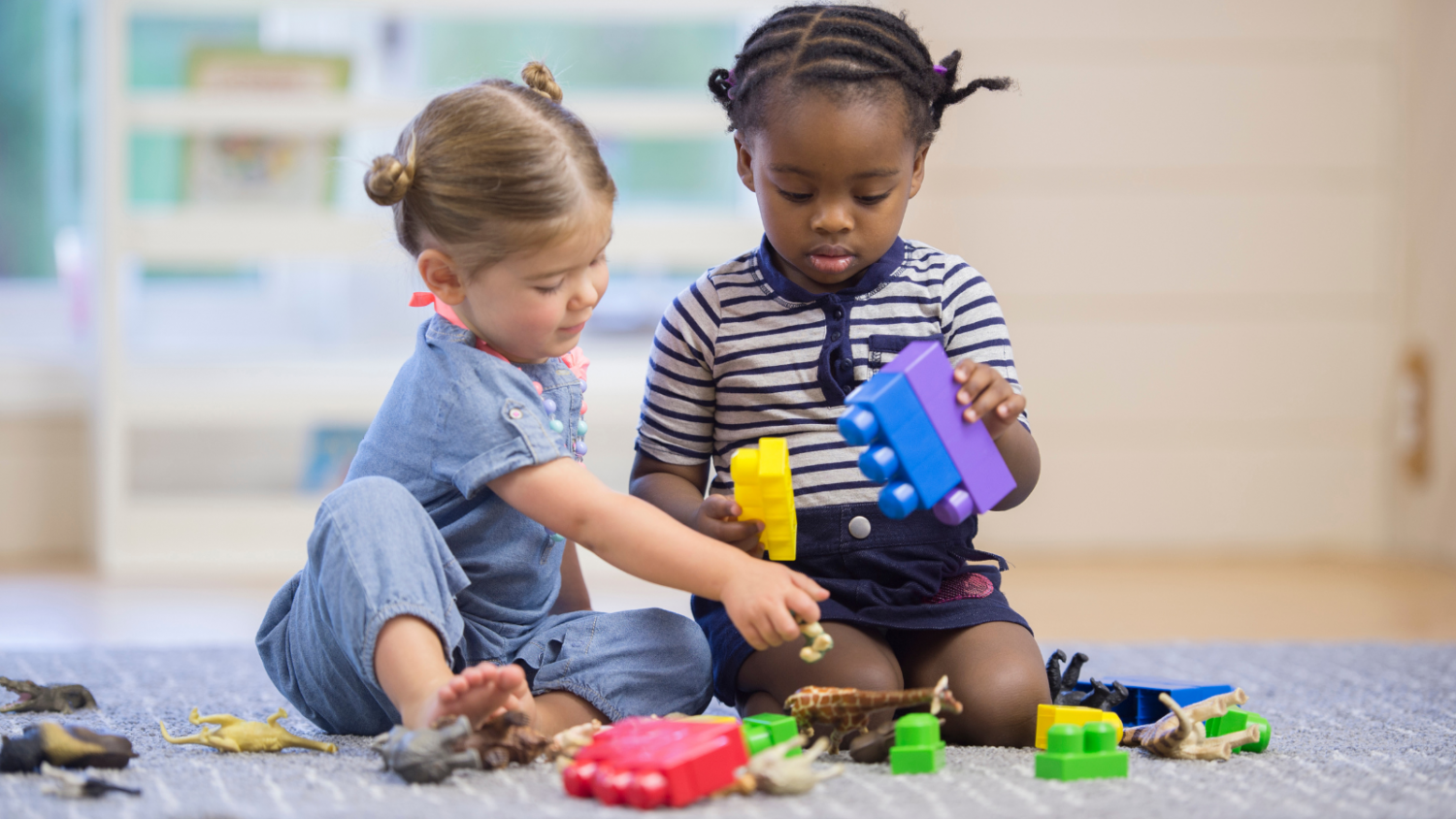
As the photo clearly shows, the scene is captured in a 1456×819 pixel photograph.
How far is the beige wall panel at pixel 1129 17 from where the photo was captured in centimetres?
229

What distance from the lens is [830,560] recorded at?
1021 millimetres

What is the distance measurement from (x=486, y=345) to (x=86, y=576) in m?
1.40

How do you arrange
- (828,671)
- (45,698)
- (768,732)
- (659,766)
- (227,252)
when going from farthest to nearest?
(227,252) < (45,698) < (828,671) < (768,732) < (659,766)

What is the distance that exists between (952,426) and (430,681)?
1.19 feet

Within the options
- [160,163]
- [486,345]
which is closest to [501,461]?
[486,345]

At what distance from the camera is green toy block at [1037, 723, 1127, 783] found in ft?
2.66

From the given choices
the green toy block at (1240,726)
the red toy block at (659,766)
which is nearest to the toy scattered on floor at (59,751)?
the red toy block at (659,766)

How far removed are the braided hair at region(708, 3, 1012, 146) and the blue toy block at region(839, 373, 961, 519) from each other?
273mm

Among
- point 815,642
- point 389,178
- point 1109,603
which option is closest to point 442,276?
point 389,178

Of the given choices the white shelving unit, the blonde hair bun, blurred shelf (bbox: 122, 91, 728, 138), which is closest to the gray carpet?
the blonde hair bun

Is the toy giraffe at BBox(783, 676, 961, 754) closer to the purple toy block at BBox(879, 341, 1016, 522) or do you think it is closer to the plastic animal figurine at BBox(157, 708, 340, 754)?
the purple toy block at BBox(879, 341, 1016, 522)

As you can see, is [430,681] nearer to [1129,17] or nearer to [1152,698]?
[1152,698]

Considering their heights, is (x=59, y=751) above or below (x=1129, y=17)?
below

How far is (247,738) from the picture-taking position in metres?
0.89
